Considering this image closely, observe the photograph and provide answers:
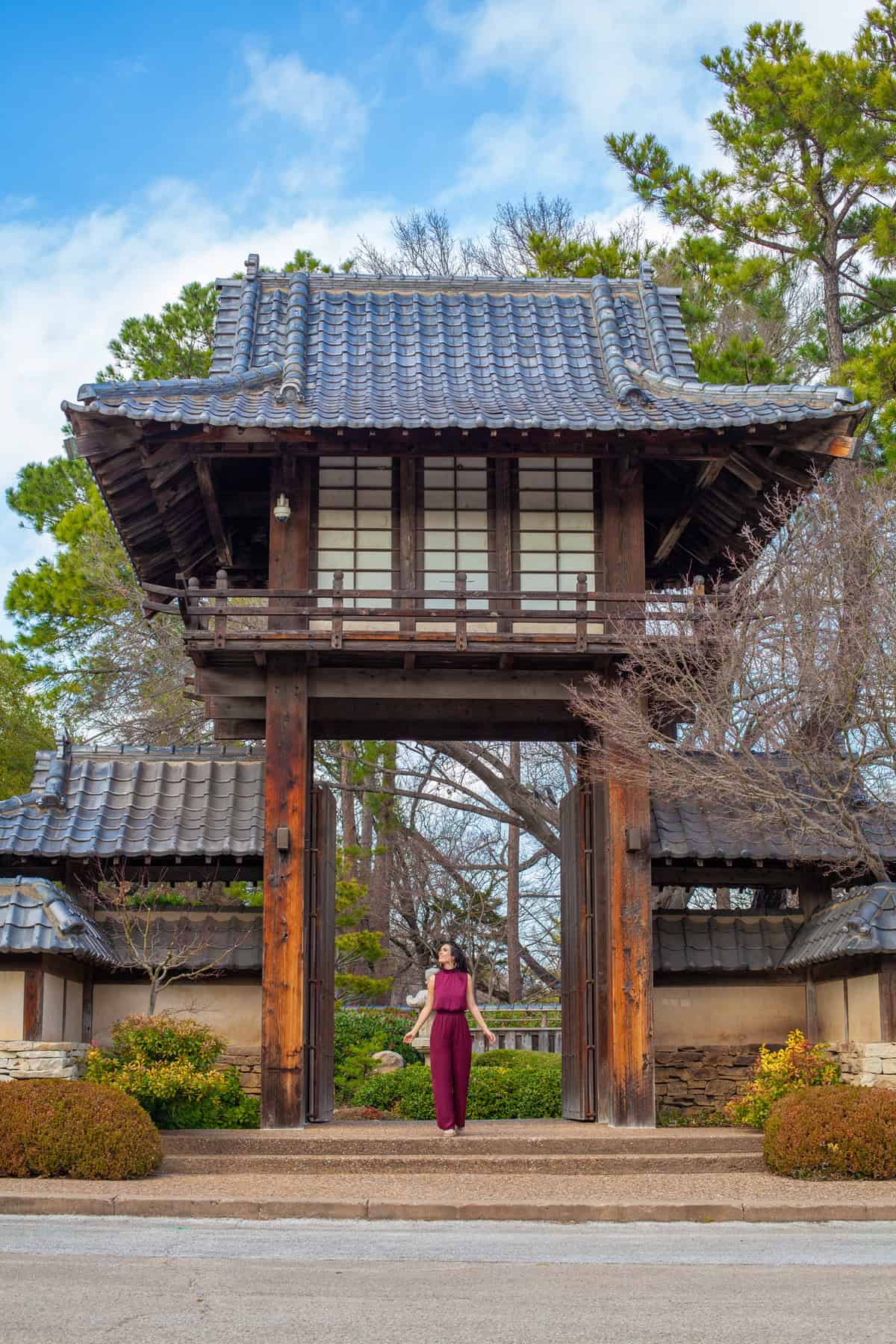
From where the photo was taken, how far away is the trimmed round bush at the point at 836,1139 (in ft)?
37.0

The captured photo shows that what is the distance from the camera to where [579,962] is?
621 inches

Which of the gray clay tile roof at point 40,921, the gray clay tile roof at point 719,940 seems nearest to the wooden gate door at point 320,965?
the gray clay tile roof at point 40,921

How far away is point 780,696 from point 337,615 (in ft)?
14.2

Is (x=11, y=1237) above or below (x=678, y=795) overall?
below

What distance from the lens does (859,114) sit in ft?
71.6

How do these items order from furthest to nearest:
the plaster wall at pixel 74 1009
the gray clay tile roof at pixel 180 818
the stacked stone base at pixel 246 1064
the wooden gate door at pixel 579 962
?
the stacked stone base at pixel 246 1064 → the gray clay tile roof at pixel 180 818 → the wooden gate door at pixel 579 962 → the plaster wall at pixel 74 1009

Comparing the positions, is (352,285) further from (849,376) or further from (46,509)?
(46,509)

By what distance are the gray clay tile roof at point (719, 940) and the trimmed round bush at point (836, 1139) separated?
407cm

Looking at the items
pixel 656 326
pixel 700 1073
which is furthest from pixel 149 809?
pixel 656 326

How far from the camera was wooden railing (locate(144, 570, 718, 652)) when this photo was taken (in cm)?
1441

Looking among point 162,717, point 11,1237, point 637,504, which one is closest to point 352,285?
point 637,504

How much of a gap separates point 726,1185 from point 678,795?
16.2ft

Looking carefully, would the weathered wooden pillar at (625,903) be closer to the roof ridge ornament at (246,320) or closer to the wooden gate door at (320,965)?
the wooden gate door at (320,965)

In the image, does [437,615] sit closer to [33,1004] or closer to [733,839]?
[733,839]
